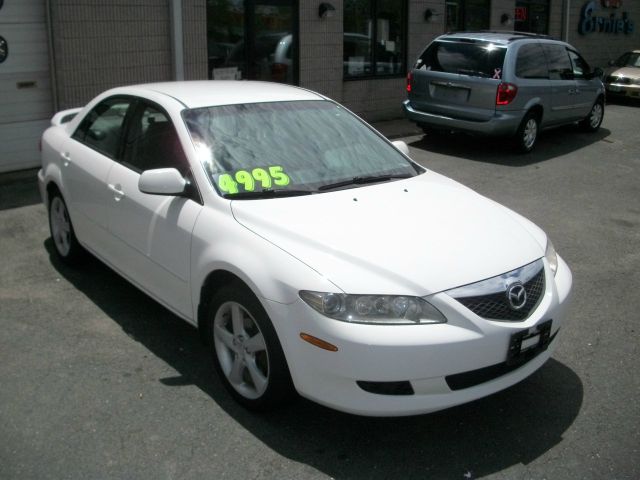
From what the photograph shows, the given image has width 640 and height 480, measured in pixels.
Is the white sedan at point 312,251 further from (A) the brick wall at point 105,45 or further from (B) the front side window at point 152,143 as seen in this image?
(A) the brick wall at point 105,45

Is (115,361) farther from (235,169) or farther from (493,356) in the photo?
(493,356)

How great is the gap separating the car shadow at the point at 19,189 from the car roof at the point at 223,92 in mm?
3181

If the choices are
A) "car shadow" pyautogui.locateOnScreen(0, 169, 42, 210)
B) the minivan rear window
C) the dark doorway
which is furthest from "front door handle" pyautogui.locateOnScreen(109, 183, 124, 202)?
the minivan rear window

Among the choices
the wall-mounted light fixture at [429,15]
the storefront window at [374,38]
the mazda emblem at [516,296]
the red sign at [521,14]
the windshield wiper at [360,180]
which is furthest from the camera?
the red sign at [521,14]

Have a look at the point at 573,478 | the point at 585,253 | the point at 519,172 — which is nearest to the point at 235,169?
the point at 573,478

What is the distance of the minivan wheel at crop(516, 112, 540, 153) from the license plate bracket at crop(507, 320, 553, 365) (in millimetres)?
7717

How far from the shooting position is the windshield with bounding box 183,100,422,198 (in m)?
4.26

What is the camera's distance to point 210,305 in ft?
13.1

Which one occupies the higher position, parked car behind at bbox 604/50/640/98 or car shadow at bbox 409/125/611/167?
parked car behind at bbox 604/50/640/98

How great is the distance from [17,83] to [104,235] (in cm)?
491

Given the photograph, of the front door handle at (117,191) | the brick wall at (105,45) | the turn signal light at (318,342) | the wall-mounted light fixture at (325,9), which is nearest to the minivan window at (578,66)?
the wall-mounted light fixture at (325,9)

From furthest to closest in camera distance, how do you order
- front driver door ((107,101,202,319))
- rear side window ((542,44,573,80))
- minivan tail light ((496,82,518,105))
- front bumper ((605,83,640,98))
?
front bumper ((605,83,640,98)), rear side window ((542,44,573,80)), minivan tail light ((496,82,518,105)), front driver door ((107,101,202,319))

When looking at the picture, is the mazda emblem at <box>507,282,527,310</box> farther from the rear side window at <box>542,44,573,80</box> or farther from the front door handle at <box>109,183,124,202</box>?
the rear side window at <box>542,44,573,80</box>

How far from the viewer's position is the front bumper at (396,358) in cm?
329
